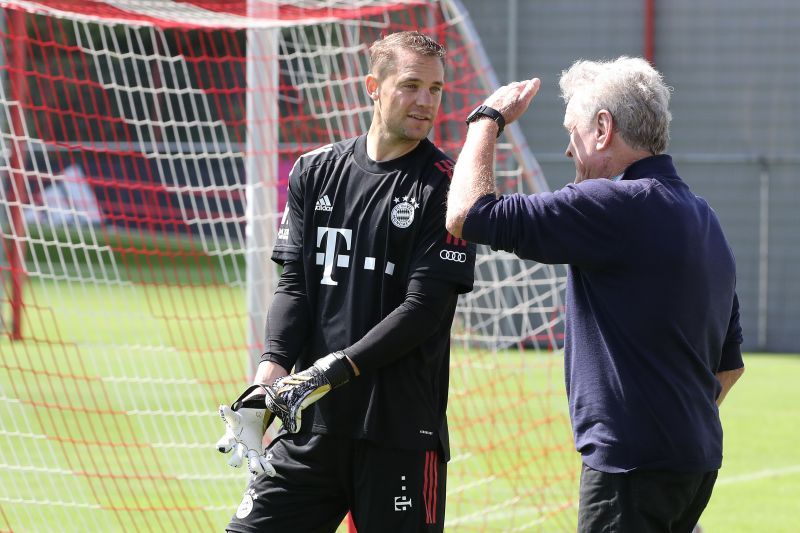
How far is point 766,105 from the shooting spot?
46.7 feet

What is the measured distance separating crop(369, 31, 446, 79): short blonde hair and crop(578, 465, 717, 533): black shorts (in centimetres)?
140

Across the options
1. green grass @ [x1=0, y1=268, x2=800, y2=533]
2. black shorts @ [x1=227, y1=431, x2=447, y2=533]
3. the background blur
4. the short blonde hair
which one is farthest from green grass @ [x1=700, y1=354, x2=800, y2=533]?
the short blonde hair

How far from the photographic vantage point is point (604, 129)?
10.0ft

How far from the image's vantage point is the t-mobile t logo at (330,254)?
3.57 metres

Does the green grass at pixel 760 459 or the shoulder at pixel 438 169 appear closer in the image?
the shoulder at pixel 438 169

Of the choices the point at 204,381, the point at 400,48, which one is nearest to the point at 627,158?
the point at 400,48

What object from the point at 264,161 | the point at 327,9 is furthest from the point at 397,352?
the point at 327,9

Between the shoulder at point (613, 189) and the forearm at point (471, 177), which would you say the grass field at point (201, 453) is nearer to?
the forearm at point (471, 177)

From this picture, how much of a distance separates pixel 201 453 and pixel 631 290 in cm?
488

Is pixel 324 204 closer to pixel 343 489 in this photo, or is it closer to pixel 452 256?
pixel 452 256

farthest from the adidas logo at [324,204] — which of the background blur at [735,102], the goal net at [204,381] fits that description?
the background blur at [735,102]

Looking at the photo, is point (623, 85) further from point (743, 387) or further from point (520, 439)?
point (743, 387)

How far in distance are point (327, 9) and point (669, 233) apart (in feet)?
14.6

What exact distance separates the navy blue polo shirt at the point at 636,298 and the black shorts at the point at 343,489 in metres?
0.64
